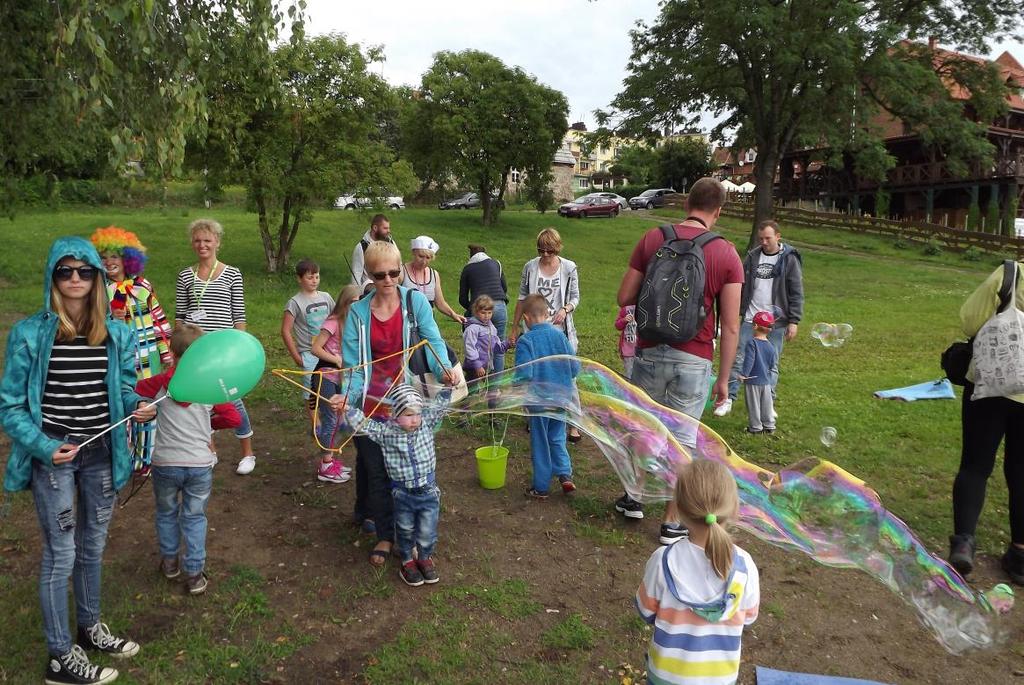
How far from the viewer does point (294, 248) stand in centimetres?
2205

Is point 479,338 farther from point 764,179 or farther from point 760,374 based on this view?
point 764,179

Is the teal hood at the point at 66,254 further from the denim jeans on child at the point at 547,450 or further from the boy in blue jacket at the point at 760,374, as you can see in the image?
the boy in blue jacket at the point at 760,374

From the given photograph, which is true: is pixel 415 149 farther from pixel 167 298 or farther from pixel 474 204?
pixel 167 298

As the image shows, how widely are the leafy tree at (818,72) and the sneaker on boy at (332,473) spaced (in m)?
20.6

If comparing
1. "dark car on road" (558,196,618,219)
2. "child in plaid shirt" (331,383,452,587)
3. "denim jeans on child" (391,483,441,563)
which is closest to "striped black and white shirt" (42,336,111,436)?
"child in plaid shirt" (331,383,452,587)

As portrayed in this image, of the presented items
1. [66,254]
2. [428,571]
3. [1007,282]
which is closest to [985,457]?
[1007,282]

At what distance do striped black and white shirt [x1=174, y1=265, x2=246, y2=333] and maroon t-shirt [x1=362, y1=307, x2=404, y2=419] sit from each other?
72.9 inches

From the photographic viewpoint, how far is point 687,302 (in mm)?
4266

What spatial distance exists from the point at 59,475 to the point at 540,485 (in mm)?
3334

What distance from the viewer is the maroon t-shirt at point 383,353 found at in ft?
13.8

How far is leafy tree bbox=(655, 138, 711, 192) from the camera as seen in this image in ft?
188

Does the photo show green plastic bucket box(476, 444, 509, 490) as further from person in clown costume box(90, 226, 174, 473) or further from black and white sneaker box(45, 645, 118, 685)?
black and white sneaker box(45, 645, 118, 685)

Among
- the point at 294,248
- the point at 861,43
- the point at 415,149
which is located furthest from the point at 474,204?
the point at 861,43

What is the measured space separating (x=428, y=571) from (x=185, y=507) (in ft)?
4.85
